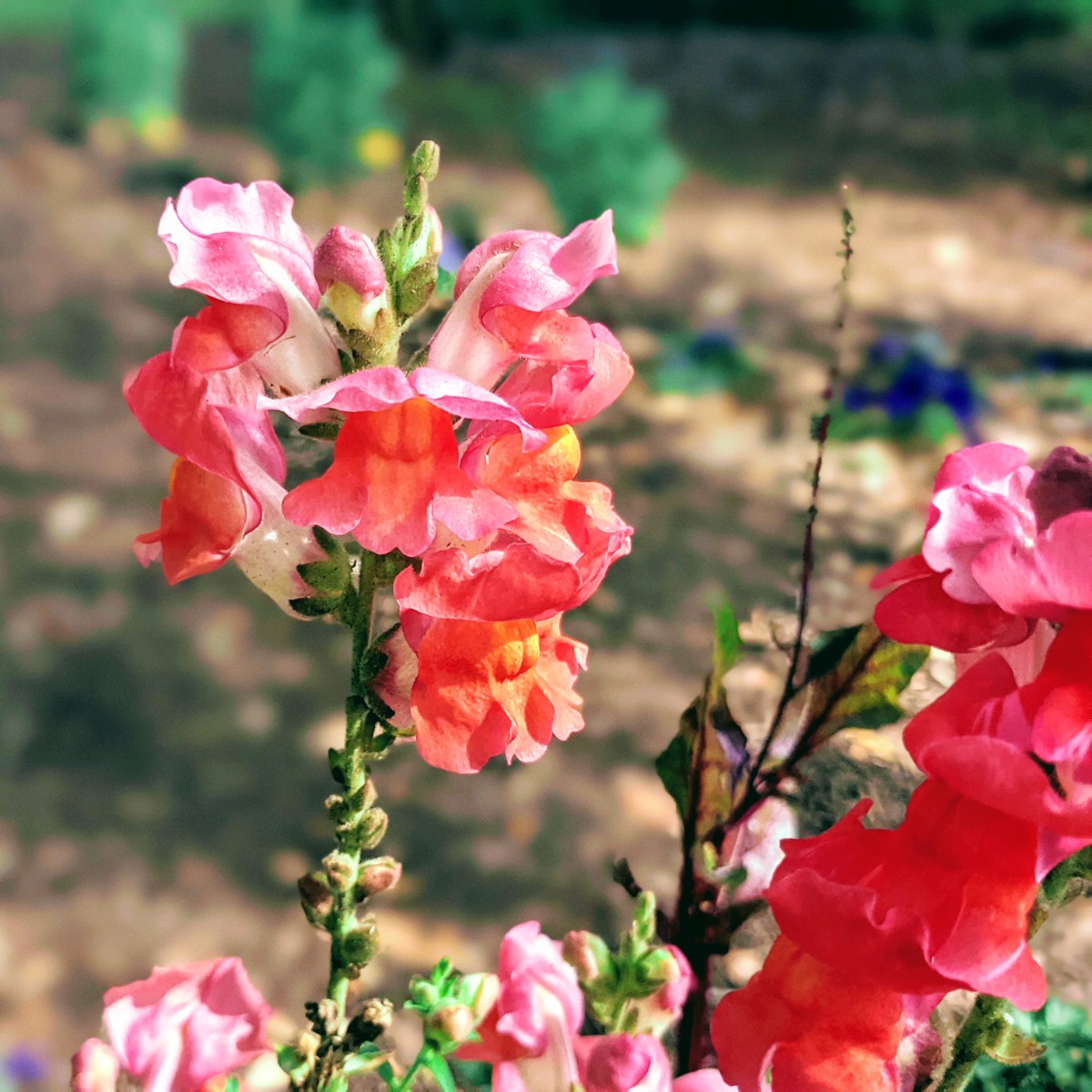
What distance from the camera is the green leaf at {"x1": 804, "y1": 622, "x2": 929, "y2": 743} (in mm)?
500

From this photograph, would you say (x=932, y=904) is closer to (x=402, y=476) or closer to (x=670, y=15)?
(x=402, y=476)

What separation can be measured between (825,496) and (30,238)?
A: 1.92m

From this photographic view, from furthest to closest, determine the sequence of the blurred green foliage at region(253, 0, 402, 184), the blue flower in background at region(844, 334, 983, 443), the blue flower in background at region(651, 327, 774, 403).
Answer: the blurred green foliage at region(253, 0, 402, 184) < the blue flower in background at region(651, 327, 774, 403) < the blue flower in background at region(844, 334, 983, 443)

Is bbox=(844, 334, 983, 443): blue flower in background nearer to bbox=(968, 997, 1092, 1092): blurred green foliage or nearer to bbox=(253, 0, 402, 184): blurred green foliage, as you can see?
bbox=(253, 0, 402, 184): blurred green foliage

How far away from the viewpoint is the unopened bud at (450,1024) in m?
0.37

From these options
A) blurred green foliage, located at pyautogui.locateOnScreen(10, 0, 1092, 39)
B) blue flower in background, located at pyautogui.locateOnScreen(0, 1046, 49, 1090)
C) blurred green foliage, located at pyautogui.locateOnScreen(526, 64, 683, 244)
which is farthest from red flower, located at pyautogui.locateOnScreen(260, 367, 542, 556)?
blurred green foliage, located at pyautogui.locateOnScreen(10, 0, 1092, 39)

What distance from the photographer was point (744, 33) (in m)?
4.11

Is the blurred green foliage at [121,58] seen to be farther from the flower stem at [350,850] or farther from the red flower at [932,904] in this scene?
the red flower at [932,904]

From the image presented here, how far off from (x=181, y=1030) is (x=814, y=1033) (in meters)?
0.23

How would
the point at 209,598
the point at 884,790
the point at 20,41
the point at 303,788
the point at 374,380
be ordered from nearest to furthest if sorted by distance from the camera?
1. the point at 374,380
2. the point at 884,790
3. the point at 303,788
4. the point at 209,598
5. the point at 20,41

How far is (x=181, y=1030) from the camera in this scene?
448 mm

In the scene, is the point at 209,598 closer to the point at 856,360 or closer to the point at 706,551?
the point at 706,551

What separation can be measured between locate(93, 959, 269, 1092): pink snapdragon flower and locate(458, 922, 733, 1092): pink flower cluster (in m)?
0.09

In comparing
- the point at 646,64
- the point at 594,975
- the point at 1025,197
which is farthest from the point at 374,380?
the point at 646,64
